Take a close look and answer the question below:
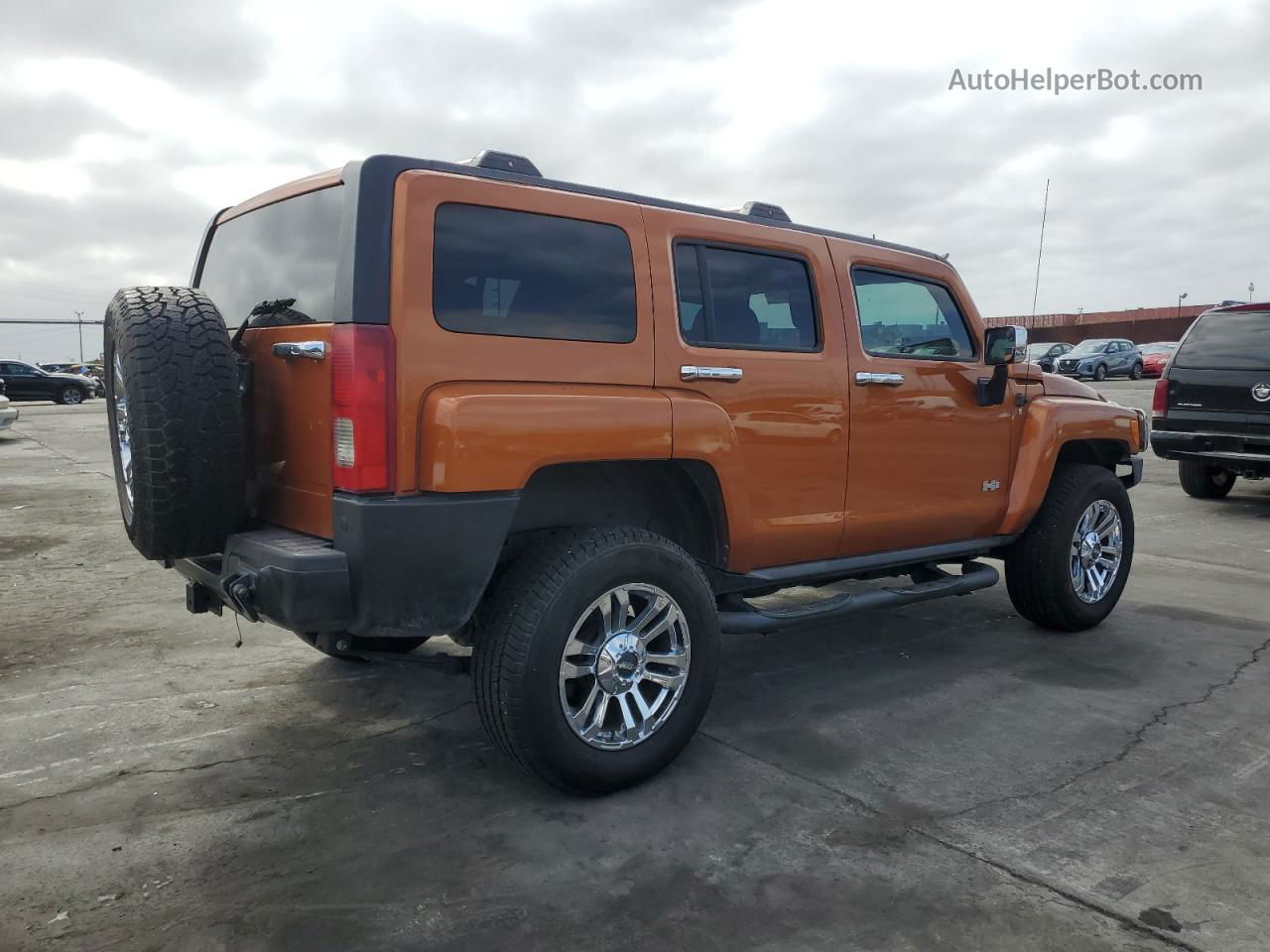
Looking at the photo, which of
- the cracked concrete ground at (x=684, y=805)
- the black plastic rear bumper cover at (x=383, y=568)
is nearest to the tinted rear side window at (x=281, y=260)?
the black plastic rear bumper cover at (x=383, y=568)

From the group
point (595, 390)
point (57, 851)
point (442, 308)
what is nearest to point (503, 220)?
point (442, 308)

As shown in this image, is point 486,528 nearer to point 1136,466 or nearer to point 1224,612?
point 1136,466

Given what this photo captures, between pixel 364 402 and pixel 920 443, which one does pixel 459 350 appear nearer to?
pixel 364 402

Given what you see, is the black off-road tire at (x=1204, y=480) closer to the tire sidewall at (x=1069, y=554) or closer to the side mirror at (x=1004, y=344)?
the tire sidewall at (x=1069, y=554)

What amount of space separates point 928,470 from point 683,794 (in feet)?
6.56

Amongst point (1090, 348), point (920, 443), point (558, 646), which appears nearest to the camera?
point (558, 646)

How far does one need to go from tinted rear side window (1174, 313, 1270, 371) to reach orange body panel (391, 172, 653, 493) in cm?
793

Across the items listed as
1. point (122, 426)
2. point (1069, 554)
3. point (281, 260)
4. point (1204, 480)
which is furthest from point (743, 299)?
point (1204, 480)

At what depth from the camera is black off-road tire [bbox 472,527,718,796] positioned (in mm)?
3043

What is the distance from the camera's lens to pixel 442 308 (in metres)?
2.99

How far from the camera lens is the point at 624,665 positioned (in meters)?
3.32

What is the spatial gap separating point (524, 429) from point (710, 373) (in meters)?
0.85

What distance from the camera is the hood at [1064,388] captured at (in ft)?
17.0

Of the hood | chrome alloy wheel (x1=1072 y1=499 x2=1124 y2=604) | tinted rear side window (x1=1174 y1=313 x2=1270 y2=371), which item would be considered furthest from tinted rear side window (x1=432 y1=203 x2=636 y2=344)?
tinted rear side window (x1=1174 y1=313 x2=1270 y2=371)
